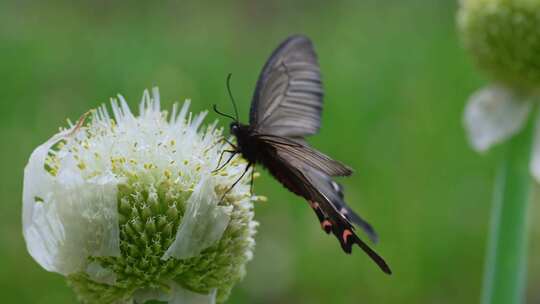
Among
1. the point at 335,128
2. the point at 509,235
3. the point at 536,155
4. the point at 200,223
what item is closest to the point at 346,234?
the point at 200,223

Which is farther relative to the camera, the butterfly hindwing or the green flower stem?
the green flower stem

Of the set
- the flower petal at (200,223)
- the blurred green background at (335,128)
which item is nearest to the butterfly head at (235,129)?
the flower petal at (200,223)

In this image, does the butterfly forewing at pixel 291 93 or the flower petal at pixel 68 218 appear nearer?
the flower petal at pixel 68 218

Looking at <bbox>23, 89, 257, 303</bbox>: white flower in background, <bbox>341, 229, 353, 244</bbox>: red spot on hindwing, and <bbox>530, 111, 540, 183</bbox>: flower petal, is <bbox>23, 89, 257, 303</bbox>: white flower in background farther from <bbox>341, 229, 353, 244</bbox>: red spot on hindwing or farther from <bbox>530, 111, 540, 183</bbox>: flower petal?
<bbox>530, 111, 540, 183</bbox>: flower petal

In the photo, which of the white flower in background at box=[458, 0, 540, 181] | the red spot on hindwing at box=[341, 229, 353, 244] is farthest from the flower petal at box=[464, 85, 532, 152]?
the red spot on hindwing at box=[341, 229, 353, 244]

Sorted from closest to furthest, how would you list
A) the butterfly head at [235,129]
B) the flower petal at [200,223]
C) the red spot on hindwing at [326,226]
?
the flower petal at [200,223] < the red spot on hindwing at [326,226] < the butterfly head at [235,129]

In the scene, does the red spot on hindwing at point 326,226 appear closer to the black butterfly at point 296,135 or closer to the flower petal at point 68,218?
the black butterfly at point 296,135

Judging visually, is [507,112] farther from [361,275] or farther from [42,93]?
[42,93]

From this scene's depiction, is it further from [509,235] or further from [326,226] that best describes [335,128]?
[326,226]
